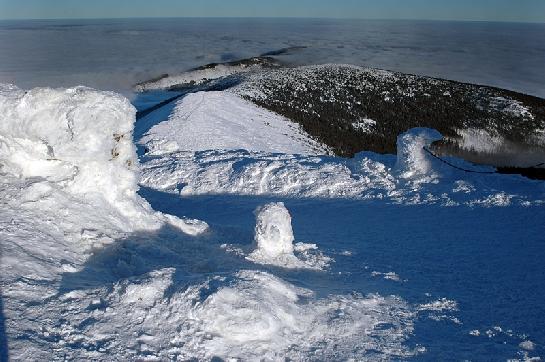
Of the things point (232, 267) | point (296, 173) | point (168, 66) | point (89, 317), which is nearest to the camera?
point (89, 317)

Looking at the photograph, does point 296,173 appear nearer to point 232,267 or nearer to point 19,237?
point 232,267

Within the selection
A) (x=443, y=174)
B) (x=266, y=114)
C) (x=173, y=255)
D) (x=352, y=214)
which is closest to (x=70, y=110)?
(x=173, y=255)

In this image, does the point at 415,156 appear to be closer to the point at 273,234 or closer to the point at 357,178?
the point at 357,178

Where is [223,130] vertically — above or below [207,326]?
below

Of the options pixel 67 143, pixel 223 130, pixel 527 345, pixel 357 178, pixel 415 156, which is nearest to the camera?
pixel 527 345

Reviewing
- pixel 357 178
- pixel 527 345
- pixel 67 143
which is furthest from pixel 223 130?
pixel 527 345

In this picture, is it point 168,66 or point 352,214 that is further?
point 168,66

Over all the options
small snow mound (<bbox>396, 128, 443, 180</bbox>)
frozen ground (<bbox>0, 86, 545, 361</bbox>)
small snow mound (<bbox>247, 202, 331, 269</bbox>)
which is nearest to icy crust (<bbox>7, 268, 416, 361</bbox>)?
frozen ground (<bbox>0, 86, 545, 361</bbox>)
